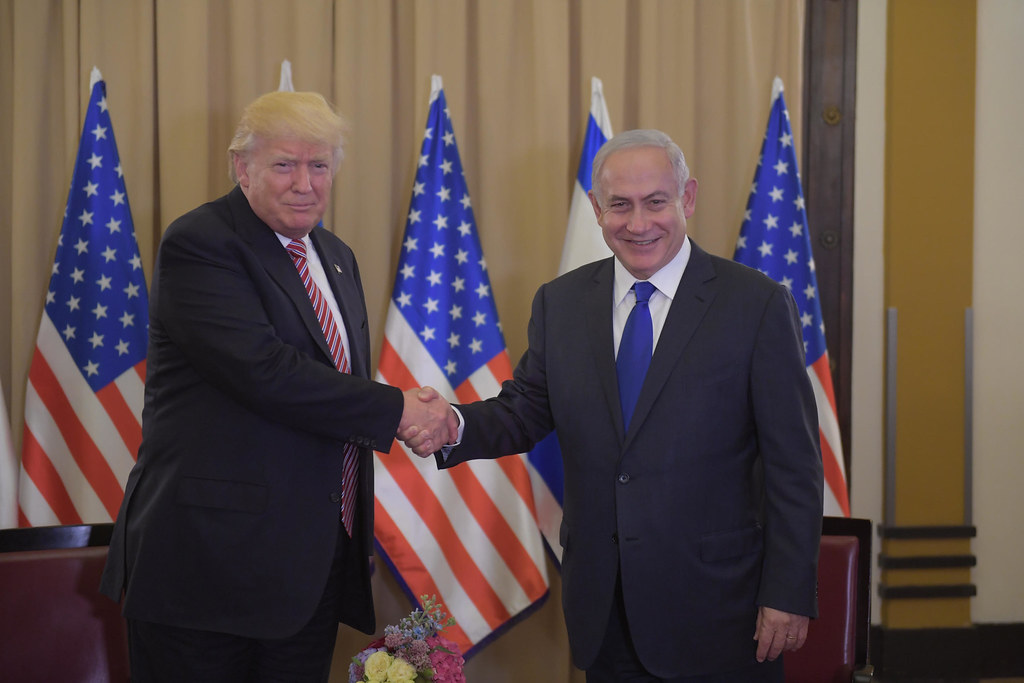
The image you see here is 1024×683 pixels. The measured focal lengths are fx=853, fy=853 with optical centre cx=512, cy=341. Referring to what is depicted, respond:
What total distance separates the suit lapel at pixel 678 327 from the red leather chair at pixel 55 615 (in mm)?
1570

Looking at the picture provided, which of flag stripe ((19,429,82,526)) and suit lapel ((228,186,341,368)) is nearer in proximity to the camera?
suit lapel ((228,186,341,368))

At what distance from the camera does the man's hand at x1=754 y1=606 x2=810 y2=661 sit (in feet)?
6.33

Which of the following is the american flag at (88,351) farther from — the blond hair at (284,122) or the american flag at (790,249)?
the american flag at (790,249)

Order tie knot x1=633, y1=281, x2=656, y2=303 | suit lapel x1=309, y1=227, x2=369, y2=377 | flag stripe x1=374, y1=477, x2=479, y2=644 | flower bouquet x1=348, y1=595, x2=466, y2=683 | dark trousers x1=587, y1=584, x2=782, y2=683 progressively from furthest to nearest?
flag stripe x1=374, y1=477, x2=479, y2=644
suit lapel x1=309, y1=227, x2=369, y2=377
tie knot x1=633, y1=281, x2=656, y2=303
dark trousers x1=587, y1=584, x2=782, y2=683
flower bouquet x1=348, y1=595, x2=466, y2=683

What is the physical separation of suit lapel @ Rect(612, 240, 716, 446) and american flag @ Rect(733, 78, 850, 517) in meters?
1.25

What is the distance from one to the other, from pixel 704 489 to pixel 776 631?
36 centimetres

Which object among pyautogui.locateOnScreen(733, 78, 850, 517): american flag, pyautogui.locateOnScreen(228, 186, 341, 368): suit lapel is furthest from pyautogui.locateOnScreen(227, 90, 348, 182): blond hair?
pyautogui.locateOnScreen(733, 78, 850, 517): american flag

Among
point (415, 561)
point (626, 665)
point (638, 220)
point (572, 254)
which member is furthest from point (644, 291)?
point (415, 561)

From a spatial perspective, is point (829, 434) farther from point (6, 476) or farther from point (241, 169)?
point (6, 476)

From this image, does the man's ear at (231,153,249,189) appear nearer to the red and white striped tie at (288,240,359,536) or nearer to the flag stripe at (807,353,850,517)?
the red and white striped tie at (288,240,359,536)

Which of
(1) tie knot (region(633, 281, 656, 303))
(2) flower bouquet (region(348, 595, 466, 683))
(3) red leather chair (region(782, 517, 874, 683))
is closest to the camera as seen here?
(2) flower bouquet (region(348, 595, 466, 683))

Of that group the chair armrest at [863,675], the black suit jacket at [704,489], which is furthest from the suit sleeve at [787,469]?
the chair armrest at [863,675]

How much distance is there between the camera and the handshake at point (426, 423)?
7.55ft

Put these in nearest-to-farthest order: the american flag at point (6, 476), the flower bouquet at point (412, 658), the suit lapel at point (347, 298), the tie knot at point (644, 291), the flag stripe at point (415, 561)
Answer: the flower bouquet at point (412, 658), the tie knot at point (644, 291), the suit lapel at point (347, 298), the american flag at point (6, 476), the flag stripe at point (415, 561)
